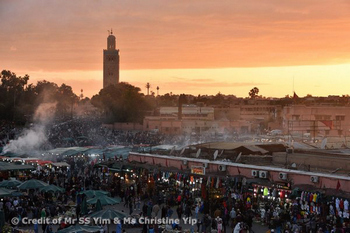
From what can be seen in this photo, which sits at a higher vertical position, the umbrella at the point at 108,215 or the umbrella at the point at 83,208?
the umbrella at the point at 108,215

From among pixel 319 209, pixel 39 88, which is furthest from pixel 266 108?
pixel 319 209

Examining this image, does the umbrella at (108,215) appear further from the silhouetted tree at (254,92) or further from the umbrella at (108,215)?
the silhouetted tree at (254,92)

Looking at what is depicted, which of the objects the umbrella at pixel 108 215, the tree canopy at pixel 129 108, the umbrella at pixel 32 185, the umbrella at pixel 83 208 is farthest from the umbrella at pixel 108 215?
the tree canopy at pixel 129 108

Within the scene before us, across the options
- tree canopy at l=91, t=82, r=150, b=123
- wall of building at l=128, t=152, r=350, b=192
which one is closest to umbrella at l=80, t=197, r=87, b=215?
wall of building at l=128, t=152, r=350, b=192

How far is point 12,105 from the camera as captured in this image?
78.8 meters

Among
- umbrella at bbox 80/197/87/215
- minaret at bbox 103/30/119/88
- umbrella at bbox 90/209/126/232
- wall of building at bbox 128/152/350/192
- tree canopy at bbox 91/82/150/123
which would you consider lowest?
umbrella at bbox 80/197/87/215

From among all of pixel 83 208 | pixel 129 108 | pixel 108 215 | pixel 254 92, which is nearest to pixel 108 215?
pixel 108 215

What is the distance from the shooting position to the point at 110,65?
159625 mm

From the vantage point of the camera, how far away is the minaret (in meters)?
159

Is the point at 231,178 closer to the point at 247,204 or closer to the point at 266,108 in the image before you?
the point at 247,204

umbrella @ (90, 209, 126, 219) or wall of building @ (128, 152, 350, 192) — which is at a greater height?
wall of building @ (128, 152, 350, 192)

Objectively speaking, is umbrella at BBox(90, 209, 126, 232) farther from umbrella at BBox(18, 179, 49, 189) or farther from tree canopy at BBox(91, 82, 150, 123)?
tree canopy at BBox(91, 82, 150, 123)

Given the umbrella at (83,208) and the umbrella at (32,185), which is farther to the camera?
the umbrella at (32,185)

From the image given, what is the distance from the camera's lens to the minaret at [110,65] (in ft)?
521
